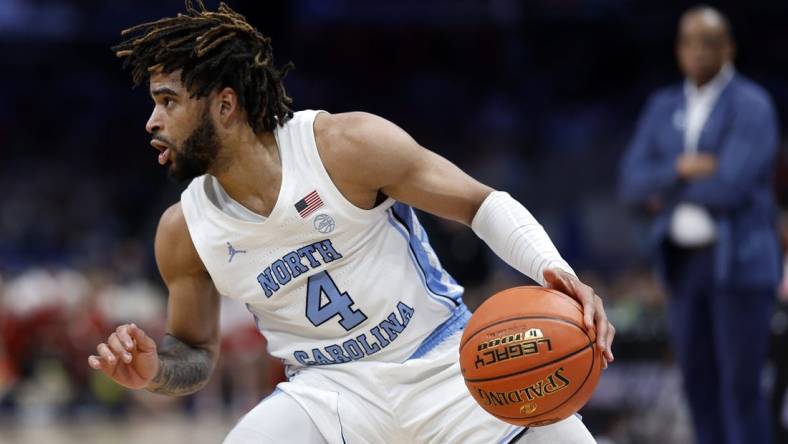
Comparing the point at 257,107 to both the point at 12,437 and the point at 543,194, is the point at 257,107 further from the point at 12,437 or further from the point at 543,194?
the point at 543,194

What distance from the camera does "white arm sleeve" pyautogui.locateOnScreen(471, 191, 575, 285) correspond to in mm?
3318

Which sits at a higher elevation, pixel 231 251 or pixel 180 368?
pixel 231 251

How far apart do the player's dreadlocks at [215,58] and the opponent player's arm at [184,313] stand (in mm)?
432

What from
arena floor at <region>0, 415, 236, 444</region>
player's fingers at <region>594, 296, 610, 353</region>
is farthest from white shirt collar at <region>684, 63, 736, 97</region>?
arena floor at <region>0, 415, 236, 444</region>

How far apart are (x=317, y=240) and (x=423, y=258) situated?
373mm

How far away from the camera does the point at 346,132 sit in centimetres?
347

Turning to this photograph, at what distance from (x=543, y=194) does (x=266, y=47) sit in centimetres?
936

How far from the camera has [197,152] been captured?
11.4 feet

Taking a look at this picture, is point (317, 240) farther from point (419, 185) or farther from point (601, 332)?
point (601, 332)

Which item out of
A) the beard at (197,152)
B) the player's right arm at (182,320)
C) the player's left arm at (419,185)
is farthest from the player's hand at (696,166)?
the beard at (197,152)

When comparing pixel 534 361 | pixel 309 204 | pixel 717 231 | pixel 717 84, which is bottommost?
pixel 717 231

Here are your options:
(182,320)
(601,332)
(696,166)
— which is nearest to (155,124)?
(182,320)

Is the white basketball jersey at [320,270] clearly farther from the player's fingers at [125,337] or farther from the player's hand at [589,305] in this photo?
the player's hand at [589,305]

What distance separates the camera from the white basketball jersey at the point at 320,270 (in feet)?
11.4
